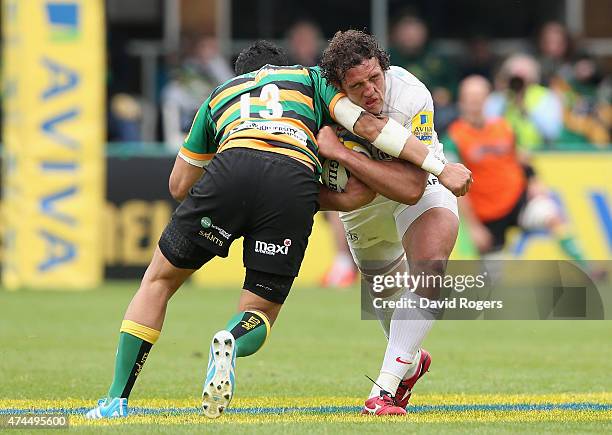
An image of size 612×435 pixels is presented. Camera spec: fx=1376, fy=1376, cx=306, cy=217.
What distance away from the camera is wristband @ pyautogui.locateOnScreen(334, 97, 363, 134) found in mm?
6875

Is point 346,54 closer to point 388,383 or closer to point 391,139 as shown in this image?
point 391,139

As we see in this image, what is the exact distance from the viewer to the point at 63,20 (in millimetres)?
15383

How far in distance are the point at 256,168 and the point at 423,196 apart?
1.21 metres

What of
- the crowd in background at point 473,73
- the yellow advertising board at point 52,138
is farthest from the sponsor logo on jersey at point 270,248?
the crowd in background at point 473,73

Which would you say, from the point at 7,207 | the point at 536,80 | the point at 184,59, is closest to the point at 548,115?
the point at 536,80

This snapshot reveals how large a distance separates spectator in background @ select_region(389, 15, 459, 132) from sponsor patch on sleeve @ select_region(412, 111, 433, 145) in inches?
426

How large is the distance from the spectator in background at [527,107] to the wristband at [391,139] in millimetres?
9690

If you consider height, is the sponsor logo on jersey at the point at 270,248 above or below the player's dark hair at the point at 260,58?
below

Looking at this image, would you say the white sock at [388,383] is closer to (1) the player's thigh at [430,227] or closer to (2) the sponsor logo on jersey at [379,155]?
(1) the player's thigh at [430,227]

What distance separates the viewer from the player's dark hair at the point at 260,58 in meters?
7.40

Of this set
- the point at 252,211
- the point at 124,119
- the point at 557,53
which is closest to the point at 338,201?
the point at 252,211

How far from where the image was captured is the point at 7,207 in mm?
15438

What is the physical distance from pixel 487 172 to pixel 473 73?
483cm

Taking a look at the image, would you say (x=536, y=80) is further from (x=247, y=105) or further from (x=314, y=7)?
(x=247, y=105)
